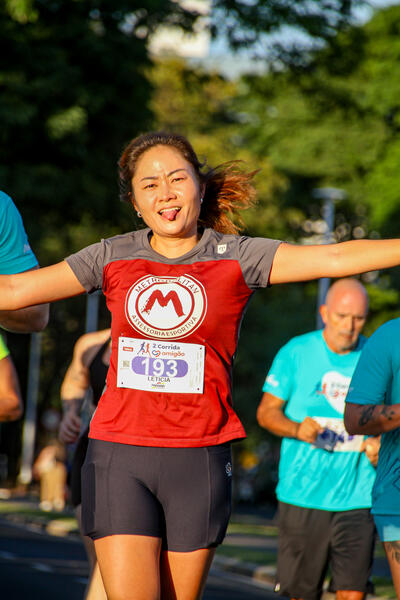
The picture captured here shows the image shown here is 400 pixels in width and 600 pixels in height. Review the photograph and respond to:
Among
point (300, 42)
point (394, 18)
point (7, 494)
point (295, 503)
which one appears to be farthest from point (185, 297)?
point (7, 494)

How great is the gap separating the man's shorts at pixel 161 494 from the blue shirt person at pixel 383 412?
0.98m

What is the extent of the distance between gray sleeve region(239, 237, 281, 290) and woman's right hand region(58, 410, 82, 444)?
273cm

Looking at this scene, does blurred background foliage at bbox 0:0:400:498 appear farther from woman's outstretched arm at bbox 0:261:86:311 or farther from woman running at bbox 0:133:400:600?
woman's outstretched arm at bbox 0:261:86:311

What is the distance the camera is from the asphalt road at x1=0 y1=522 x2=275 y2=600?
11.4m

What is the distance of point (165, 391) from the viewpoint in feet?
13.7

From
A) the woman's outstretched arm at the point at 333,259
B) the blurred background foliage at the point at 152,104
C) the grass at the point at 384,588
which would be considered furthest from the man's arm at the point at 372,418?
the grass at the point at 384,588

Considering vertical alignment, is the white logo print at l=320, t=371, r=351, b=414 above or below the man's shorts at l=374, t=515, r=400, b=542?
above

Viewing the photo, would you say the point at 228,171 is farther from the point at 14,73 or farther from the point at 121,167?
the point at 14,73

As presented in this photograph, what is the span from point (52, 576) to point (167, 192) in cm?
949

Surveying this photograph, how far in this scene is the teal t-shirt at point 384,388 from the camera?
16.5 feet

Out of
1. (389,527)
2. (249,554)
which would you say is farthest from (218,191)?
(249,554)

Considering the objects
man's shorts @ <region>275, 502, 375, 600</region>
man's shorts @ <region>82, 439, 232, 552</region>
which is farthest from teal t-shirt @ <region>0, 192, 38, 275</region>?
man's shorts @ <region>275, 502, 375, 600</region>

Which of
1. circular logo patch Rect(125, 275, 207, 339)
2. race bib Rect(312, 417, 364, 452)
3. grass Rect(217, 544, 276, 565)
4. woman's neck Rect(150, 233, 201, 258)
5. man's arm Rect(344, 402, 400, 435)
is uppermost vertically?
woman's neck Rect(150, 233, 201, 258)

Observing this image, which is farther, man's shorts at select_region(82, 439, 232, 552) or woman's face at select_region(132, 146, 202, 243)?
woman's face at select_region(132, 146, 202, 243)
